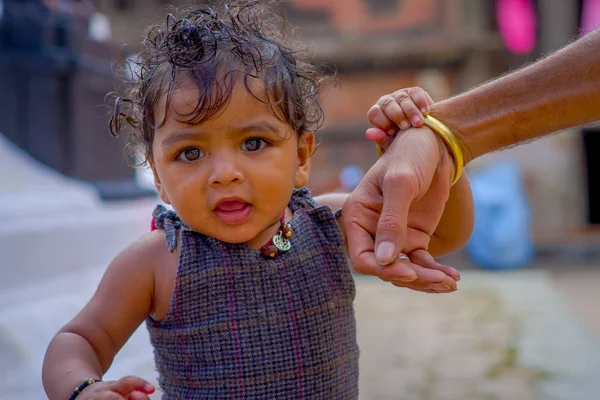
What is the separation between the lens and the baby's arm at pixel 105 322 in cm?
135

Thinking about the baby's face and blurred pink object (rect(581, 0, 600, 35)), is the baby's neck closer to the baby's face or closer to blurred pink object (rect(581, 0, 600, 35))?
the baby's face

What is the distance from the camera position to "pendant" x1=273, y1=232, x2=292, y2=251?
1495mm

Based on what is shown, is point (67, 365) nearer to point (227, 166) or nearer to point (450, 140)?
point (227, 166)

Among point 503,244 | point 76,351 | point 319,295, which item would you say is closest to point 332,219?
point 319,295

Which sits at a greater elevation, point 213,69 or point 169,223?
point 213,69

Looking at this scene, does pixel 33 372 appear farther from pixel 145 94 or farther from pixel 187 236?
pixel 145 94

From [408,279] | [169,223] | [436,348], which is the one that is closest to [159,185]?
[169,223]

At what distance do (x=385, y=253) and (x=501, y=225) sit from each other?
6.44m

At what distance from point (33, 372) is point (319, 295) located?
1043 mm

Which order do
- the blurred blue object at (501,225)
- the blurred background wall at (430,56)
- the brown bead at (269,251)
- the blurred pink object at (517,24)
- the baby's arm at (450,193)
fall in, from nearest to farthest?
the brown bead at (269,251) < the baby's arm at (450,193) < the blurred blue object at (501,225) < the blurred background wall at (430,56) < the blurred pink object at (517,24)

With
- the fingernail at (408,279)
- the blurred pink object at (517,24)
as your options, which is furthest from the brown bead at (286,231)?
the blurred pink object at (517,24)

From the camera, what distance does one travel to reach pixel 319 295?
1483 millimetres

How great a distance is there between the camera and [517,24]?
9.48 m

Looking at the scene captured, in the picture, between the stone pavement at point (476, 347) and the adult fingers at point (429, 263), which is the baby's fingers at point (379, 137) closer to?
the adult fingers at point (429, 263)
